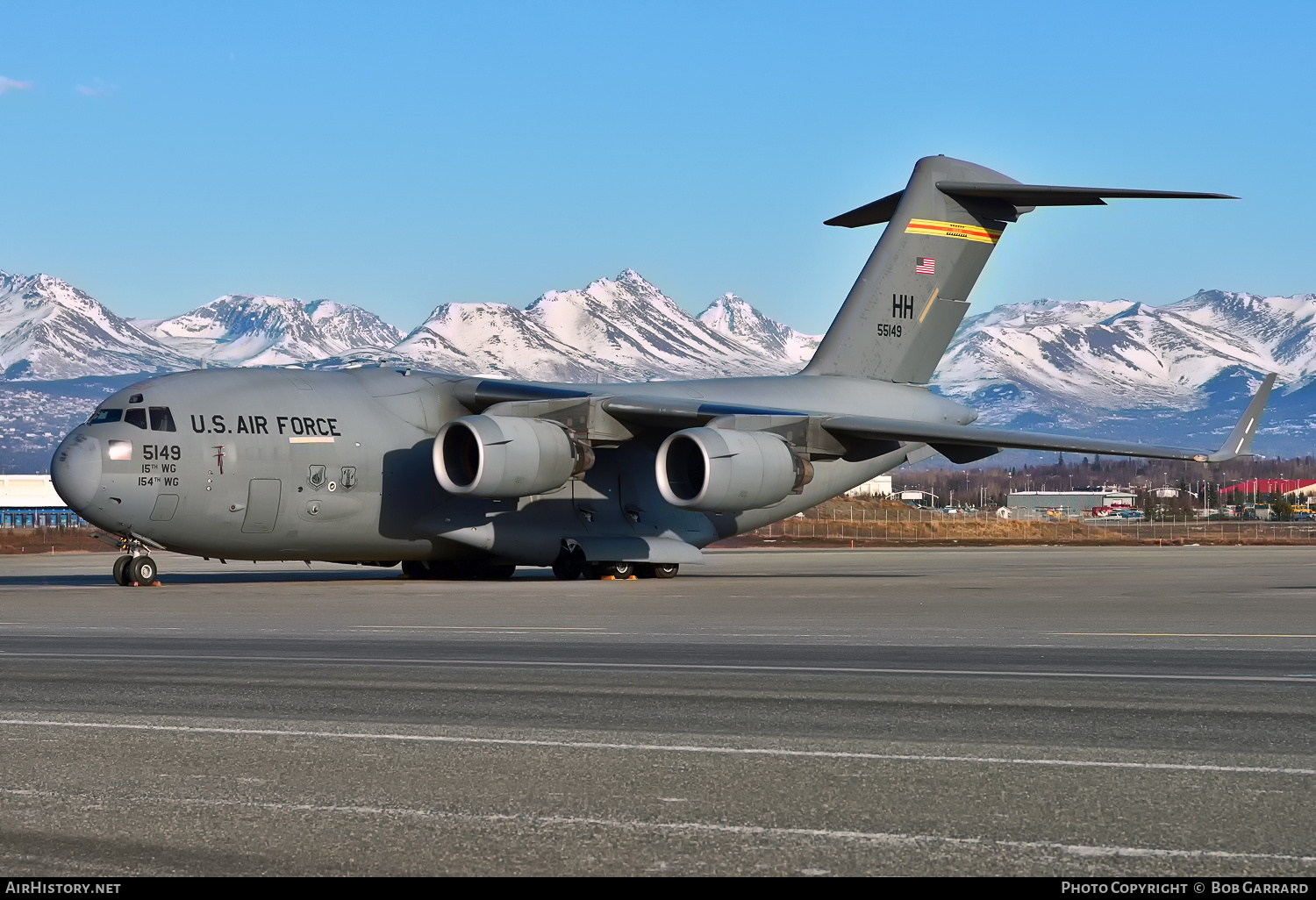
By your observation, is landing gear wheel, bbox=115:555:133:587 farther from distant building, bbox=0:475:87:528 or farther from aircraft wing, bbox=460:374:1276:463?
distant building, bbox=0:475:87:528

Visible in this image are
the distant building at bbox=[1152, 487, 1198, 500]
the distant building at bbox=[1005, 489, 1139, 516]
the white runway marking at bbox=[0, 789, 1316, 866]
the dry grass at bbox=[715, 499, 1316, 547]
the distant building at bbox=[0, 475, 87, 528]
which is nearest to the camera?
the white runway marking at bbox=[0, 789, 1316, 866]

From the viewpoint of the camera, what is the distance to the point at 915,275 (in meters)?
32.0

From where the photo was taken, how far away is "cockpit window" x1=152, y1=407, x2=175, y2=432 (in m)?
24.0

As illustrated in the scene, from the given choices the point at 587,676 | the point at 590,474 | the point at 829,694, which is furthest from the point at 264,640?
the point at 590,474

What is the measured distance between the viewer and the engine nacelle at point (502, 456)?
81.7 ft

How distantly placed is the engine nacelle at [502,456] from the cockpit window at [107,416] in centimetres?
476

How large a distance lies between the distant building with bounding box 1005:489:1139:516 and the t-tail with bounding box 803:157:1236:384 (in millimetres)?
136402

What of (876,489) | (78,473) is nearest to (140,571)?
(78,473)

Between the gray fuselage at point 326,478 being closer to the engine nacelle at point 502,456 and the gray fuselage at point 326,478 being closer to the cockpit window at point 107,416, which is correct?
the cockpit window at point 107,416

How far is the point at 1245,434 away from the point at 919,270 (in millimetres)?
7213

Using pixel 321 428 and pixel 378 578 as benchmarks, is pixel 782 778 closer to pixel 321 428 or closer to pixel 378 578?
pixel 321 428

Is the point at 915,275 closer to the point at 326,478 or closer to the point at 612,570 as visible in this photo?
the point at 612,570

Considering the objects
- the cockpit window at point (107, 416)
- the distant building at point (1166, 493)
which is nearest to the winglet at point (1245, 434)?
the cockpit window at point (107, 416)

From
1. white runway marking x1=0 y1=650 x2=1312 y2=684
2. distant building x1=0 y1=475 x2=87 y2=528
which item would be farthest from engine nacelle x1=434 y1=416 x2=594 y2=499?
distant building x1=0 y1=475 x2=87 y2=528
